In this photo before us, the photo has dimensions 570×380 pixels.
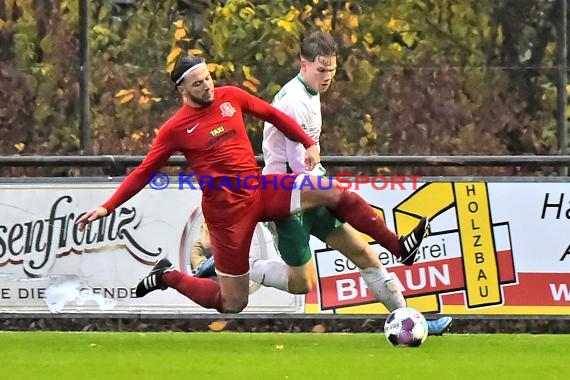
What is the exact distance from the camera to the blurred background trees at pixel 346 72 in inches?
440

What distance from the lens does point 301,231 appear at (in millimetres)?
7941

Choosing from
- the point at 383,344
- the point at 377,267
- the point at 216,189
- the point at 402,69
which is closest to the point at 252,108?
the point at 216,189

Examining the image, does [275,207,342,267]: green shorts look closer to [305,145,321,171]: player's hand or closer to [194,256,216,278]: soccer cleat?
[305,145,321,171]: player's hand

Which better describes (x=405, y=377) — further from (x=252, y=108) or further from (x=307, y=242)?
(x=252, y=108)

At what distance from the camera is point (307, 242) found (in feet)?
26.5

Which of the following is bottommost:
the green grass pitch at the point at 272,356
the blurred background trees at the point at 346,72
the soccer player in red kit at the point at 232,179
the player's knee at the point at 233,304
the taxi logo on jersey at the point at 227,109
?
the green grass pitch at the point at 272,356

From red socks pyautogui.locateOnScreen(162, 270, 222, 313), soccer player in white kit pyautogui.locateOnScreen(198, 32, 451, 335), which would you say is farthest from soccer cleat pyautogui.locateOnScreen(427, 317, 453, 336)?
red socks pyautogui.locateOnScreen(162, 270, 222, 313)

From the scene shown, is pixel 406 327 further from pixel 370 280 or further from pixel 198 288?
pixel 198 288

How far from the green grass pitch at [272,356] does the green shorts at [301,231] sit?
61 cm

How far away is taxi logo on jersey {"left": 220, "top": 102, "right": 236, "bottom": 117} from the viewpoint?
782 cm

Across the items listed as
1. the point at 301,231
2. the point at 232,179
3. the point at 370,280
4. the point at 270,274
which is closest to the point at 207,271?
the point at 270,274

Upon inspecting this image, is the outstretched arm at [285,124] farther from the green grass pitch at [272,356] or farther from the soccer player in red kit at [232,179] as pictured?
the green grass pitch at [272,356]

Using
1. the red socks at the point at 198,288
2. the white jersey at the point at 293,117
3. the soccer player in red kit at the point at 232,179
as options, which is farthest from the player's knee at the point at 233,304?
the white jersey at the point at 293,117

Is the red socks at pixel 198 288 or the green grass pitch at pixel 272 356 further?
the red socks at pixel 198 288
